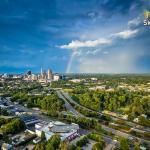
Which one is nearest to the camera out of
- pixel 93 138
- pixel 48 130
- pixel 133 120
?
pixel 93 138

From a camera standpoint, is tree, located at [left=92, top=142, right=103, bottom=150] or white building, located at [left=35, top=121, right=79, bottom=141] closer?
tree, located at [left=92, top=142, right=103, bottom=150]

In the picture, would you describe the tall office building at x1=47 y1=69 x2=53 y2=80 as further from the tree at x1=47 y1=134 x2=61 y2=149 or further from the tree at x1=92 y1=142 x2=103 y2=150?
the tree at x1=92 y1=142 x2=103 y2=150

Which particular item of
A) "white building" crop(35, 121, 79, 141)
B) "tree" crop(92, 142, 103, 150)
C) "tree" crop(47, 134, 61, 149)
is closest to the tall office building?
"white building" crop(35, 121, 79, 141)

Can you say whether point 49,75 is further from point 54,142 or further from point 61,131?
point 54,142

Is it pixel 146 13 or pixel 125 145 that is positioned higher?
pixel 146 13

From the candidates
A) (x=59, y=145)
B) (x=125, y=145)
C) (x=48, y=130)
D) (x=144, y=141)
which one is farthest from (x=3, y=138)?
(x=144, y=141)

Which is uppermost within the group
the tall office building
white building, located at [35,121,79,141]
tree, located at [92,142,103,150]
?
the tall office building

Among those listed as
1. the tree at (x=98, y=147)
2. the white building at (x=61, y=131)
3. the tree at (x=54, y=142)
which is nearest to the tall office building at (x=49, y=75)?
the white building at (x=61, y=131)

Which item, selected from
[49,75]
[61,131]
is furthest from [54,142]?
[49,75]

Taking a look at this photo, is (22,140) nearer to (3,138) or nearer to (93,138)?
(3,138)

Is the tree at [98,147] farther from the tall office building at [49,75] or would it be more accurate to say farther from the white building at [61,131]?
the tall office building at [49,75]

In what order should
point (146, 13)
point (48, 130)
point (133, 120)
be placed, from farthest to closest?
point (133, 120) < point (48, 130) < point (146, 13)
